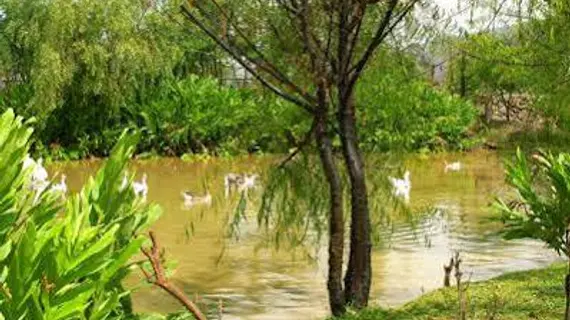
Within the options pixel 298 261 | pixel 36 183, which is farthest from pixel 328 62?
pixel 298 261

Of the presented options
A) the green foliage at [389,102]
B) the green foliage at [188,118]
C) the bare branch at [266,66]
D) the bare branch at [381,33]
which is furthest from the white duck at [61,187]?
the green foliage at [188,118]

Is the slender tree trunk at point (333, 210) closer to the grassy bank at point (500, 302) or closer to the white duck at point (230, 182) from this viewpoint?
the grassy bank at point (500, 302)

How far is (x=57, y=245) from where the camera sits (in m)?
1.84

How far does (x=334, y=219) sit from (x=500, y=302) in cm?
111

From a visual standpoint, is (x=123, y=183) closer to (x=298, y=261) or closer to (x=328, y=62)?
(x=328, y=62)

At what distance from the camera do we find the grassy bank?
5590 millimetres

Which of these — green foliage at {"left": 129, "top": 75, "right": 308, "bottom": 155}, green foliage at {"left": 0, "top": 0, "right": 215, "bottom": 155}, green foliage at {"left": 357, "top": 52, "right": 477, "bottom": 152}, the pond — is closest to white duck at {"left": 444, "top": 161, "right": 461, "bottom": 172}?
green foliage at {"left": 129, "top": 75, "right": 308, "bottom": 155}

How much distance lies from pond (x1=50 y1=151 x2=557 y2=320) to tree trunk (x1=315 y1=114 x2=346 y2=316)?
90cm

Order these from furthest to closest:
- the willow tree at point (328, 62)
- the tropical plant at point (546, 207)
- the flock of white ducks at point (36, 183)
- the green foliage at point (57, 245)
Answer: the willow tree at point (328, 62) → the tropical plant at point (546, 207) → the flock of white ducks at point (36, 183) → the green foliage at point (57, 245)

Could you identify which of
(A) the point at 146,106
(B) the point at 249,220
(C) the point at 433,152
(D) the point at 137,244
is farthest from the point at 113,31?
(D) the point at 137,244

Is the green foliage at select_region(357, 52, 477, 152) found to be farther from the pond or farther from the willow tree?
the pond

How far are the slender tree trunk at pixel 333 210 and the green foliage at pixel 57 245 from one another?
3774mm

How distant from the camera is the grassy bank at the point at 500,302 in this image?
5590 mm

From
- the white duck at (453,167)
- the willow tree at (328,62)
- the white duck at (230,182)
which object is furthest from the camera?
the white duck at (453,167)
